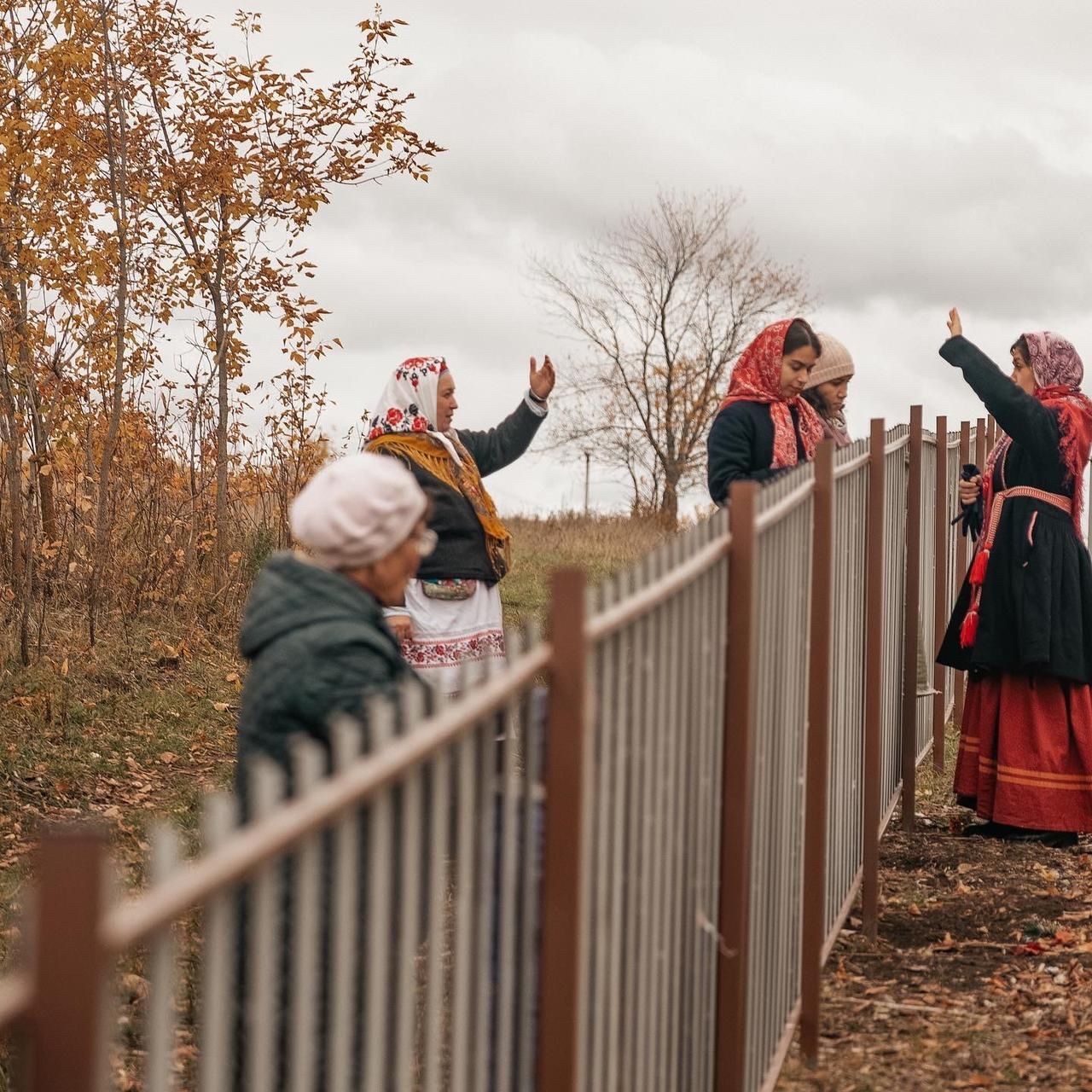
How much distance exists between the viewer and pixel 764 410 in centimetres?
610

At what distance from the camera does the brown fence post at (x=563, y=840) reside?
91.4 inches

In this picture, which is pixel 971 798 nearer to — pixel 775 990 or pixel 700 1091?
pixel 775 990

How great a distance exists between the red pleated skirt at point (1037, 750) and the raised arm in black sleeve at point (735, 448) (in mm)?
1694

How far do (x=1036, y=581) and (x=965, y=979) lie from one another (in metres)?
1.96

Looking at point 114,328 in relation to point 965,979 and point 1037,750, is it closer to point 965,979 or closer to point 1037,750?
point 1037,750

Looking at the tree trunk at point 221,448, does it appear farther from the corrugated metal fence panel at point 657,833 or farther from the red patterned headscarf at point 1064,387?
the corrugated metal fence panel at point 657,833

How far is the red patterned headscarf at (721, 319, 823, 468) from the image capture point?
603cm

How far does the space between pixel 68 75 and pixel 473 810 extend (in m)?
9.09

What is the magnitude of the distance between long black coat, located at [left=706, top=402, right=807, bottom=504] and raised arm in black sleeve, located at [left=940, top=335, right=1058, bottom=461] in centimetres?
94

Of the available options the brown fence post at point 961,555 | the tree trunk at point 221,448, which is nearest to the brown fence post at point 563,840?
the brown fence post at point 961,555

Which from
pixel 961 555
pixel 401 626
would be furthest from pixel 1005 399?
pixel 961 555

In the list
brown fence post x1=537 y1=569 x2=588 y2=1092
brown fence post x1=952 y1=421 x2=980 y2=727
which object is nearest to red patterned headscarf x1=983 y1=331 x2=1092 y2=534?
brown fence post x1=952 y1=421 x2=980 y2=727

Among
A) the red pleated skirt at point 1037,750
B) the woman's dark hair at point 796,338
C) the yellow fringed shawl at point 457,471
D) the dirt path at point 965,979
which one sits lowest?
the dirt path at point 965,979

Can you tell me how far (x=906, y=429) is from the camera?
7.11 metres
